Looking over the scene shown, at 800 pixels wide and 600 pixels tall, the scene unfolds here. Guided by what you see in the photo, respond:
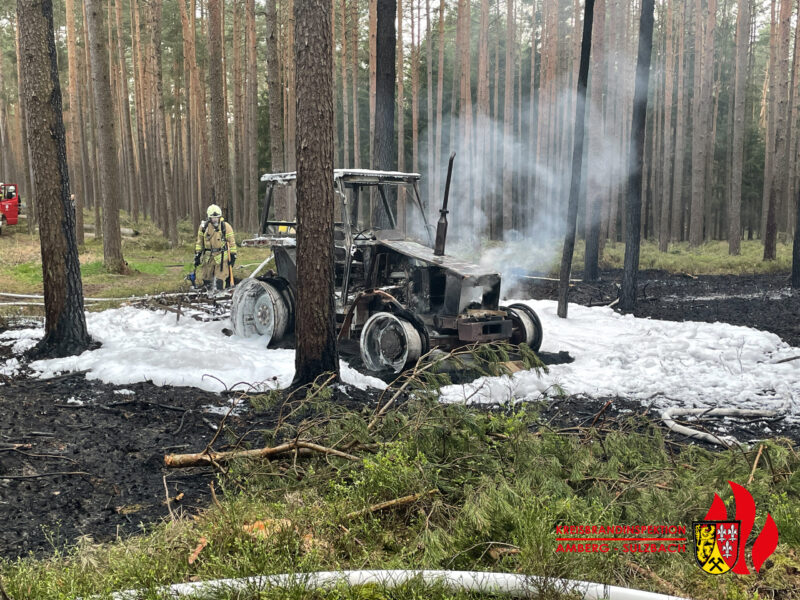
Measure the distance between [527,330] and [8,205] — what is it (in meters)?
26.0

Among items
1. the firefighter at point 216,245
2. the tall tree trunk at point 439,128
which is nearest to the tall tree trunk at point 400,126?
the tall tree trunk at point 439,128

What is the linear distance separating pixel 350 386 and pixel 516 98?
111ft

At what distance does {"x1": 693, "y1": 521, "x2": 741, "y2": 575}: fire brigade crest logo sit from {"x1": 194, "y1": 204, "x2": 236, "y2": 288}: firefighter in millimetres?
11133

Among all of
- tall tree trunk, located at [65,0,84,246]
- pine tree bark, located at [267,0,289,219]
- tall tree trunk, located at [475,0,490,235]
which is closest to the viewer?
pine tree bark, located at [267,0,289,219]

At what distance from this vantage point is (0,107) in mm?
36094

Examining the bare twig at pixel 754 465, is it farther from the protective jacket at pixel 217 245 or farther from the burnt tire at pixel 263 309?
the protective jacket at pixel 217 245

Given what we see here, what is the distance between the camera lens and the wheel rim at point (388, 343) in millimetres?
7922

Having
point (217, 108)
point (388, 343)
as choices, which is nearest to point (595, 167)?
point (217, 108)

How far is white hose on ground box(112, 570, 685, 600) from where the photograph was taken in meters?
3.11

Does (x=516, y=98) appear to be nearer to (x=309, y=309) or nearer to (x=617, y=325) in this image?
(x=617, y=325)

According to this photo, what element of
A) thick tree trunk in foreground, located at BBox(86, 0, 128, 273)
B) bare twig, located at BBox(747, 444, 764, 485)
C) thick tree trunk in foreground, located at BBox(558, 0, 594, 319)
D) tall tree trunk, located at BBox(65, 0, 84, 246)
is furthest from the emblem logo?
tall tree trunk, located at BBox(65, 0, 84, 246)

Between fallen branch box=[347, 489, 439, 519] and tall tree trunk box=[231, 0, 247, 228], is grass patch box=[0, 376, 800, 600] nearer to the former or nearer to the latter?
fallen branch box=[347, 489, 439, 519]

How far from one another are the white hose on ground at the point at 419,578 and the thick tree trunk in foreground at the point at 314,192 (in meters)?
4.07

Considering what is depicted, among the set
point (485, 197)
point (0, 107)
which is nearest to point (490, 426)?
point (485, 197)
